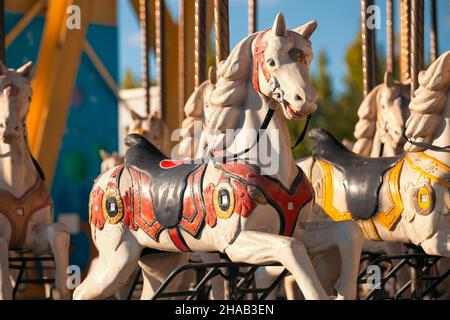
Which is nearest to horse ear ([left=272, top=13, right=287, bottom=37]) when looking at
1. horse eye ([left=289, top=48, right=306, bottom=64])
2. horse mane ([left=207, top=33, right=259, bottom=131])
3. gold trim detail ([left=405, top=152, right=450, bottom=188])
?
horse eye ([left=289, top=48, right=306, bottom=64])

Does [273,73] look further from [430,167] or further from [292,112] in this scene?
[430,167]

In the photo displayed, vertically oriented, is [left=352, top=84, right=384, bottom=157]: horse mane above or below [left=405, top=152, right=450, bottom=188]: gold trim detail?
above

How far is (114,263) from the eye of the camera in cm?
515

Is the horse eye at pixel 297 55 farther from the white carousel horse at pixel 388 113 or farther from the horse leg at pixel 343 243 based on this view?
the white carousel horse at pixel 388 113

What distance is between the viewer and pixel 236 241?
4.56 metres

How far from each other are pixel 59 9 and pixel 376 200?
7.24 m

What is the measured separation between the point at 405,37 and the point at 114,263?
4.27 meters

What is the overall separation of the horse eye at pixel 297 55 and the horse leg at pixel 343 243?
2.67ft

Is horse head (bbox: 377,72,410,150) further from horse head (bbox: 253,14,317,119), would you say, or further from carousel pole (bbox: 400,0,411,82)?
horse head (bbox: 253,14,317,119)

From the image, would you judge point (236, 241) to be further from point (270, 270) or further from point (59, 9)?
point (59, 9)

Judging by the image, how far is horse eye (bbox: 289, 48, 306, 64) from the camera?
4551 millimetres

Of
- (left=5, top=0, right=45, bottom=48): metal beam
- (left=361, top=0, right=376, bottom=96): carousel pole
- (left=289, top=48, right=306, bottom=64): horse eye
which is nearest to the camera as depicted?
(left=289, top=48, right=306, bottom=64): horse eye

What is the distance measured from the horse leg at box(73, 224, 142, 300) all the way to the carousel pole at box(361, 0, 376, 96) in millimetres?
3467
